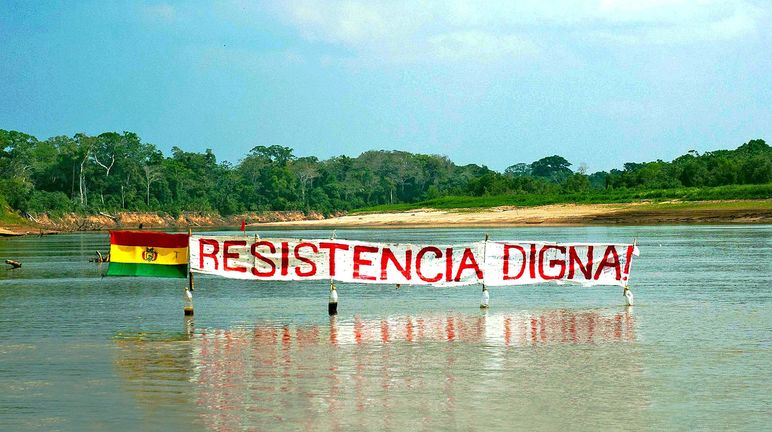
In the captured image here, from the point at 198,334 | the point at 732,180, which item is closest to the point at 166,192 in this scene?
the point at 732,180

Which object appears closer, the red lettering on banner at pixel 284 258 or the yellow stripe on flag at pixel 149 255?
the yellow stripe on flag at pixel 149 255

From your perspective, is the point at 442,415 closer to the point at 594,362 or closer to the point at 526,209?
the point at 594,362

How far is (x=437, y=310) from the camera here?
22078 mm

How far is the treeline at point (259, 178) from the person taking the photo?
11006 cm

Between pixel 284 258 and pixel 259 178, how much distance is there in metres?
141

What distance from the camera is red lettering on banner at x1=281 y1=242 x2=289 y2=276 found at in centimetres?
2100

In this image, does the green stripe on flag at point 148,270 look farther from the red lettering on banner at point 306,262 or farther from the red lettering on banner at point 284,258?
the red lettering on banner at point 306,262

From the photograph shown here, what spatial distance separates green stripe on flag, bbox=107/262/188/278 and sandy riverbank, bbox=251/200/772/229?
64078mm

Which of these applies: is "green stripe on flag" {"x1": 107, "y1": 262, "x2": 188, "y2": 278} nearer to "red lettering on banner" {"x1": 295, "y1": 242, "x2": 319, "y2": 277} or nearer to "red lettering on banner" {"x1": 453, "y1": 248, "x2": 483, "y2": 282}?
"red lettering on banner" {"x1": 295, "y1": 242, "x2": 319, "y2": 277}

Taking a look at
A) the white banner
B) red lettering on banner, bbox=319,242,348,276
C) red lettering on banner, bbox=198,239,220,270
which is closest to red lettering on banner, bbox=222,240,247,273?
the white banner

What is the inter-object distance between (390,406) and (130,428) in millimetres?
2966

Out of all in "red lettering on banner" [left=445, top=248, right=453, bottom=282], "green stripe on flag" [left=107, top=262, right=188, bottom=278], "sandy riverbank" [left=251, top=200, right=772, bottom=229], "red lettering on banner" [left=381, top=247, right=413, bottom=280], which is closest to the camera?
"green stripe on flag" [left=107, top=262, right=188, bottom=278]

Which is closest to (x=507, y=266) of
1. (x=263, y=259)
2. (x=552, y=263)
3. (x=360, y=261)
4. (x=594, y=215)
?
(x=552, y=263)

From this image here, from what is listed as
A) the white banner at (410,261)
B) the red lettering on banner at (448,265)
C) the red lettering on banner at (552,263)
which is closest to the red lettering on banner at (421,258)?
the white banner at (410,261)
